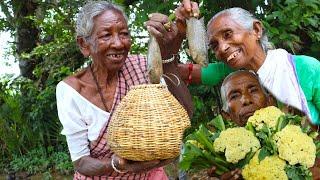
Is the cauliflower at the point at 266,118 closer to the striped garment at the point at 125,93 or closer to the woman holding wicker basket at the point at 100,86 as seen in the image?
the woman holding wicker basket at the point at 100,86

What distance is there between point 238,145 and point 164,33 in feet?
1.87

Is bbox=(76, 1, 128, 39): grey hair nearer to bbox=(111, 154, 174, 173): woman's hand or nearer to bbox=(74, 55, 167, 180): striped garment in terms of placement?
bbox=(74, 55, 167, 180): striped garment

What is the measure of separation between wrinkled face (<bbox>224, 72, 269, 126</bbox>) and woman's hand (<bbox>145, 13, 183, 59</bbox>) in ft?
0.98

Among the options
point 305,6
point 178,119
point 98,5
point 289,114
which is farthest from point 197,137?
point 305,6

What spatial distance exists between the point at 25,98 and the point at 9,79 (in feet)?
1.71

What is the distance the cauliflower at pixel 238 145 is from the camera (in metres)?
2.11

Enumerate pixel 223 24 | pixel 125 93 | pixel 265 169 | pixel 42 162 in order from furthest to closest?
pixel 42 162, pixel 125 93, pixel 223 24, pixel 265 169

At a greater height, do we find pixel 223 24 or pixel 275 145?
pixel 223 24

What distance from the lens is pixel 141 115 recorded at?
2148 millimetres

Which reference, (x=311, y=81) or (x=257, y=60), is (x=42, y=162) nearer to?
(x=257, y=60)

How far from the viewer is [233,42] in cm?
230

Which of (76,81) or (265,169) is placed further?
(76,81)

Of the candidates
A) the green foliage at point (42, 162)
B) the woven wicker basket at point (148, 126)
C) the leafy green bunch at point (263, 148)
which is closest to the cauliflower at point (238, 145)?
the leafy green bunch at point (263, 148)

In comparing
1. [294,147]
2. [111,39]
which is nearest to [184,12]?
[111,39]
